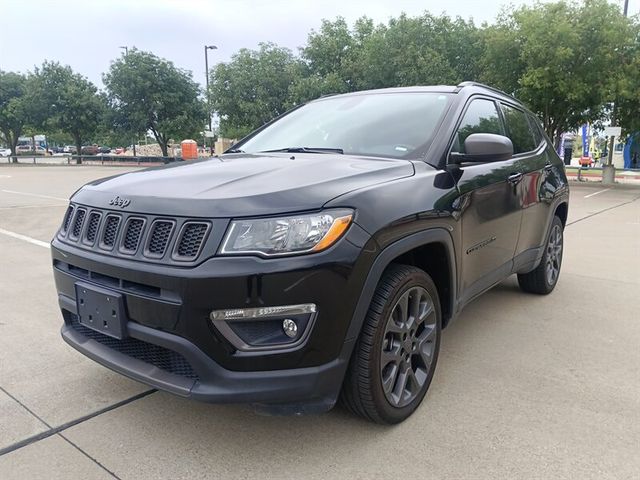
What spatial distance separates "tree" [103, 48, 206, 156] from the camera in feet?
117

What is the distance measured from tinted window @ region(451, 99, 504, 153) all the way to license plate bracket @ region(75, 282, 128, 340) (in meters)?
1.99

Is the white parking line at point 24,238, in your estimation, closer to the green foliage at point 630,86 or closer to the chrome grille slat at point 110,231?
the chrome grille slat at point 110,231

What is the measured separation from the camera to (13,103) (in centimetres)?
3950

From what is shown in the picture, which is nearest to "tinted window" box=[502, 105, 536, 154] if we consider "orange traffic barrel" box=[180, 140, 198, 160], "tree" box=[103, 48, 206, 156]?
"orange traffic barrel" box=[180, 140, 198, 160]

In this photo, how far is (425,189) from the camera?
2.71 meters

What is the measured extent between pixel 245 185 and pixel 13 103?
44.5 m

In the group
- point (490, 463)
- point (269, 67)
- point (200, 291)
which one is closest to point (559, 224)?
point (490, 463)

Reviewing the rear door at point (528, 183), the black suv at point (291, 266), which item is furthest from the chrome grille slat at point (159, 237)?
the rear door at point (528, 183)

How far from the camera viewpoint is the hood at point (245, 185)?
7.08 feet

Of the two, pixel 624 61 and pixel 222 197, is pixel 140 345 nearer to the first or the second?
pixel 222 197

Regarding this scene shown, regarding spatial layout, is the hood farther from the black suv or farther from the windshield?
the windshield

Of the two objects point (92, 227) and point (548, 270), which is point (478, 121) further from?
point (92, 227)

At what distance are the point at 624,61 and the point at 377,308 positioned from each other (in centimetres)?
1909

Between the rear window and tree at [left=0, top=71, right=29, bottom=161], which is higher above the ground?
tree at [left=0, top=71, right=29, bottom=161]
